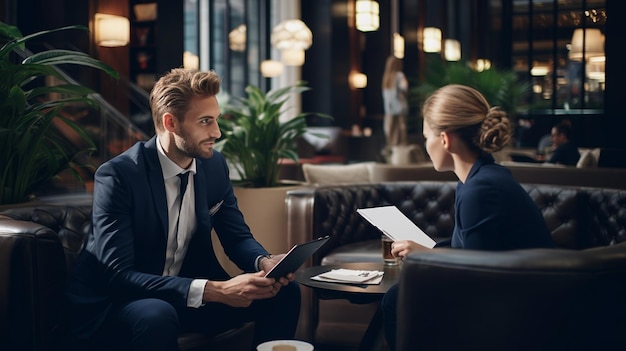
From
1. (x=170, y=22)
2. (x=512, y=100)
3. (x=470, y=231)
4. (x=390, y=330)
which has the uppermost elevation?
(x=170, y=22)

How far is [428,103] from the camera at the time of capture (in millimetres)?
2467

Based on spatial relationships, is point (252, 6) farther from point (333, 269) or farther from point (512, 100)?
point (333, 269)

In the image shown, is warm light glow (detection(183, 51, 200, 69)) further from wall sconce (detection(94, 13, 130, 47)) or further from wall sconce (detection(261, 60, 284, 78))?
wall sconce (detection(94, 13, 130, 47))

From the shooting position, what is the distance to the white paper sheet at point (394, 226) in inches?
102

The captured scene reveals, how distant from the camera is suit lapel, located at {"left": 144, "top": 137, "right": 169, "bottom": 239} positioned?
7.84ft

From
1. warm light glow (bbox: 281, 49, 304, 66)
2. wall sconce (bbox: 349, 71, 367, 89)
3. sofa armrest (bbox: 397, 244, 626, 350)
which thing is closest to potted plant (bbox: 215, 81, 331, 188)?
sofa armrest (bbox: 397, 244, 626, 350)

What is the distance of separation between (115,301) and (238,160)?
7.86 ft

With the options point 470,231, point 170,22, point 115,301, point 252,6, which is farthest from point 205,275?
point 252,6

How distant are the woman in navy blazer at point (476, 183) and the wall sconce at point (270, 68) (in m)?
9.69

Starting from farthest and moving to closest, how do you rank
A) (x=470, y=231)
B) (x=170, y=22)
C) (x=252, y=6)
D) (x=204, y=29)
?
(x=252, y=6)
(x=204, y=29)
(x=170, y=22)
(x=470, y=231)

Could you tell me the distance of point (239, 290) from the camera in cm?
221

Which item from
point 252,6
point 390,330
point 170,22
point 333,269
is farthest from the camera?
point 252,6

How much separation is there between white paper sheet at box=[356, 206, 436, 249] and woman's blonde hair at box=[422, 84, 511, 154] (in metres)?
0.42

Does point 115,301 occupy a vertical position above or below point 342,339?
above
